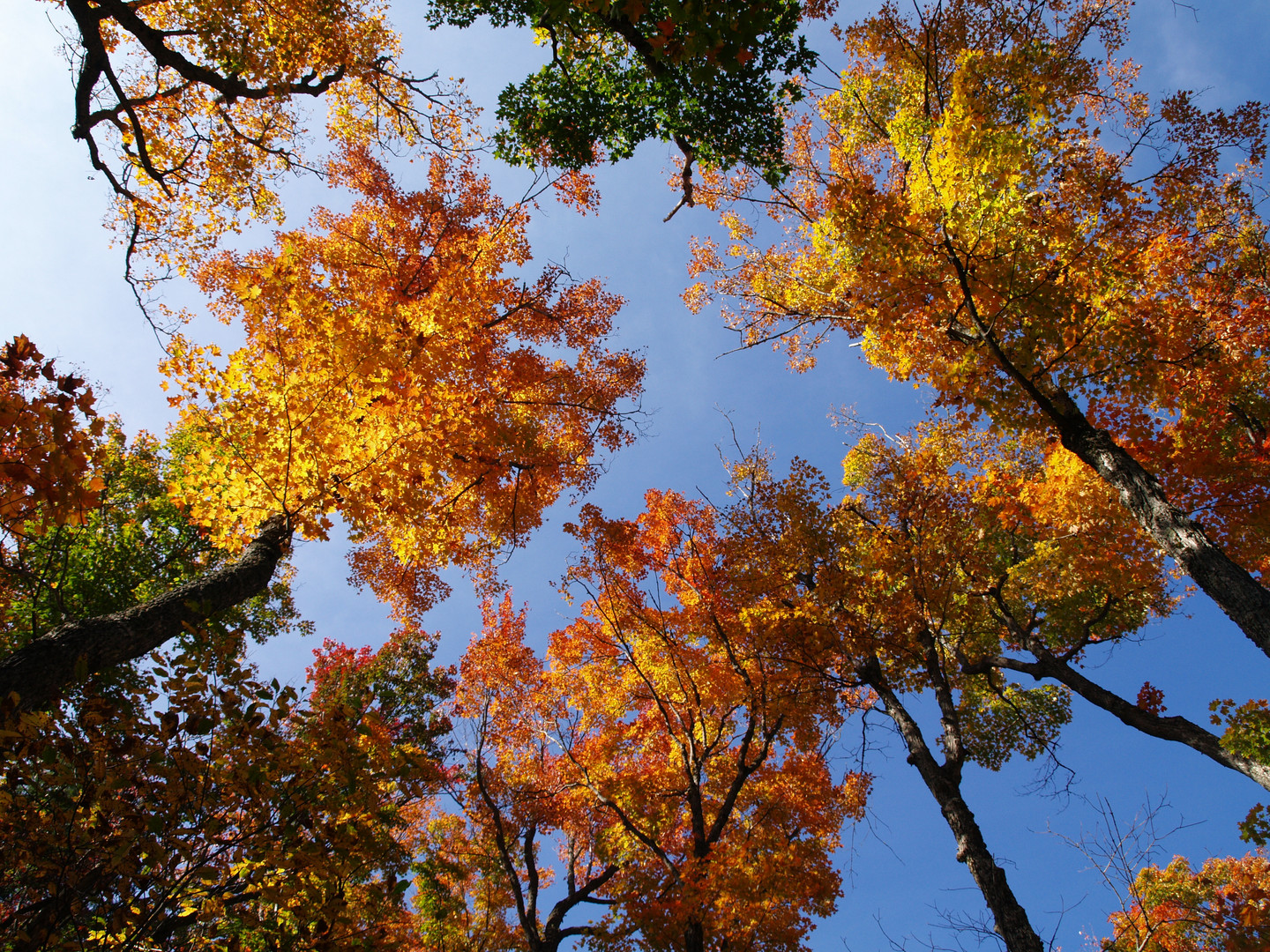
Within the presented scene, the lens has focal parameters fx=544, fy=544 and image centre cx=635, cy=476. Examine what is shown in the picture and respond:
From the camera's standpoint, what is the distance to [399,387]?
24.9 feet

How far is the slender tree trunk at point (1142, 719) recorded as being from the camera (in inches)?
264

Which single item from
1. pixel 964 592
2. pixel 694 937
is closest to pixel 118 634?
pixel 694 937

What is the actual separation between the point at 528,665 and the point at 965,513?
972 centimetres

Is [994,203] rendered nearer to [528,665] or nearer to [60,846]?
[60,846]

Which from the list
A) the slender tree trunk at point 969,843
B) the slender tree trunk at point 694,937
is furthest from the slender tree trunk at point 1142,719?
the slender tree trunk at point 694,937

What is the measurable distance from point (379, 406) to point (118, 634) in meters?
3.77

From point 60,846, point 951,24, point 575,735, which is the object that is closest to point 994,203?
point 951,24

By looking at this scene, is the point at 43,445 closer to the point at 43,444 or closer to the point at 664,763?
the point at 43,444

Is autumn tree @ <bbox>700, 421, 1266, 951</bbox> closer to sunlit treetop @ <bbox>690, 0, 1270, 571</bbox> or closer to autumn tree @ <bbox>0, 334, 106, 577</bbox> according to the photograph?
sunlit treetop @ <bbox>690, 0, 1270, 571</bbox>

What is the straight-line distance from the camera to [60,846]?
2.35 metres

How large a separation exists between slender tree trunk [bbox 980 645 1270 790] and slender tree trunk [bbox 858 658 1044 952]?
3100mm

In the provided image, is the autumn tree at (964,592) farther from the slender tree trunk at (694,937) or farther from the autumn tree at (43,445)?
the autumn tree at (43,445)

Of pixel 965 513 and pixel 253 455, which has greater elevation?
pixel 965 513

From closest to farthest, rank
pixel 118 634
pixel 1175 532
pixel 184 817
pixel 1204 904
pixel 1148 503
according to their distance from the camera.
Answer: pixel 184 817 → pixel 118 634 → pixel 1175 532 → pixel 1148 503 → pixel 1204 904
